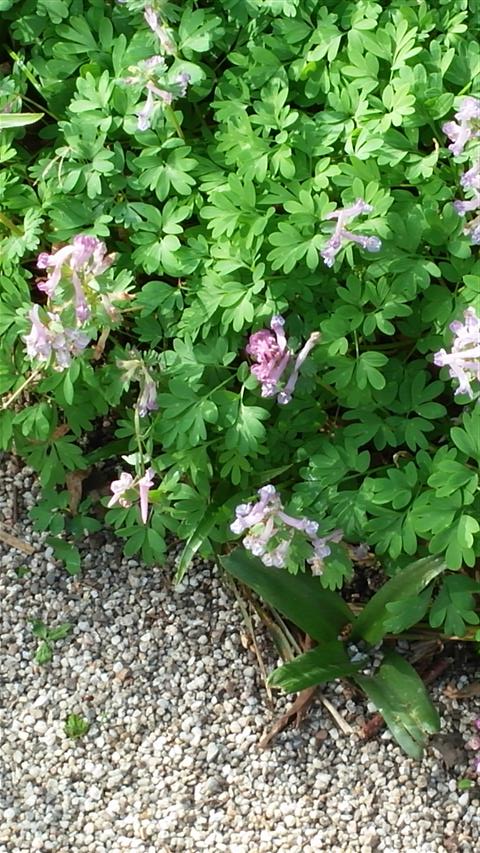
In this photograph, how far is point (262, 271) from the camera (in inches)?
97.5

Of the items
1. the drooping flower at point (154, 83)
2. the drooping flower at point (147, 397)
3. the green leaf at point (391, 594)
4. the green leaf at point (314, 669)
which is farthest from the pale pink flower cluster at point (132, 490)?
the drooping flower at point (154, 83)

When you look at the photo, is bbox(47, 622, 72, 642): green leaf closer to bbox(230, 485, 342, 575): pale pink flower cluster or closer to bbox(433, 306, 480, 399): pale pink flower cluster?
bbox(230, 485, 342, 575): pale pink flower cluster

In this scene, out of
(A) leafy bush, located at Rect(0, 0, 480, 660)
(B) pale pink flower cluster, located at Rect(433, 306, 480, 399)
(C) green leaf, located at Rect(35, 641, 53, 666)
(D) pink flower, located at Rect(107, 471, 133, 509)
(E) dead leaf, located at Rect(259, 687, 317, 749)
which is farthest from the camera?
(C) green leaf, located at Rect(35, 641, 53, 666)

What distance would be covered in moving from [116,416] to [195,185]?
812 mm

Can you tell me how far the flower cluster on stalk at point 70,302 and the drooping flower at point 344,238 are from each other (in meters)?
0.47

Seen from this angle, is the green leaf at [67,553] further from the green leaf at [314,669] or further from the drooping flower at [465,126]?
the drooping flower at [465,126]

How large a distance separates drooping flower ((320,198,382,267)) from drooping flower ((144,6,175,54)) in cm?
55

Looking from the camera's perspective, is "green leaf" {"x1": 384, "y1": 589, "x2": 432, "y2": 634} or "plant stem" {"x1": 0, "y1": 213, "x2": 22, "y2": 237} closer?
"green leaf" {"x1": 384, "y1": 589, "x2": 432, "y2": 634}

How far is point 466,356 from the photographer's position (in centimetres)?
221

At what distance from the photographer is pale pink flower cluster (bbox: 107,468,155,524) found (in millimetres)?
2531

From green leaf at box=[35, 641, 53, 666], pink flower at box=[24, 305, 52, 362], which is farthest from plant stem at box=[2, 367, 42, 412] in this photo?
green leaf at box=[35, 641, 53, 666]

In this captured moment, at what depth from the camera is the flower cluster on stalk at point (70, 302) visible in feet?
7.73

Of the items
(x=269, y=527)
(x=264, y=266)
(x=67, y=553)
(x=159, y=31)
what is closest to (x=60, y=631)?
(x=67, y=553)

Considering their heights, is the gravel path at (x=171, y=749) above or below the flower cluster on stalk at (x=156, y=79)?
below
